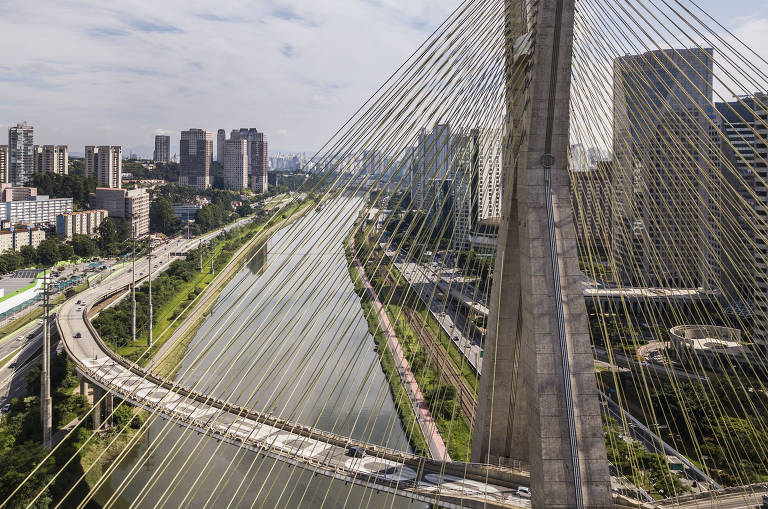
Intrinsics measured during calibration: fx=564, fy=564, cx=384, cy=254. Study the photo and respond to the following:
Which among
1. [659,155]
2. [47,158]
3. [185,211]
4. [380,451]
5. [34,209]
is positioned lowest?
[380,451]

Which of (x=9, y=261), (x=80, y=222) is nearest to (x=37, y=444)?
(x=9, y=261)

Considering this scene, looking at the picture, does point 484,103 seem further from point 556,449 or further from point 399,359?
point 399,359

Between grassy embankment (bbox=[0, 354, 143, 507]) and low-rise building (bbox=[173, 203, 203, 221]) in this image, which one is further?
low-rise building (bbox=[173, 203, 203, 221])

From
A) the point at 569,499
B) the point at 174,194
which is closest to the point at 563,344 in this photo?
the point at 569,499

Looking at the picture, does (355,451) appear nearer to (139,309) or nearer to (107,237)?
(139,309)

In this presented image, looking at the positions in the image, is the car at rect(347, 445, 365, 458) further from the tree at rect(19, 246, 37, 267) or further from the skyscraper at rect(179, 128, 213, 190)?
the skyscraper at rect(179, 128, 213, 190)

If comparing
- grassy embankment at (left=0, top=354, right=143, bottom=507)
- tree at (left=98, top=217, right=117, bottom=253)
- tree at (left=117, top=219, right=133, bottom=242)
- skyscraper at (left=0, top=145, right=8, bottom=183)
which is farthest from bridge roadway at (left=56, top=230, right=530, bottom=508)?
skyscraper at (left=0, top=145, right=8, bottom=183)
